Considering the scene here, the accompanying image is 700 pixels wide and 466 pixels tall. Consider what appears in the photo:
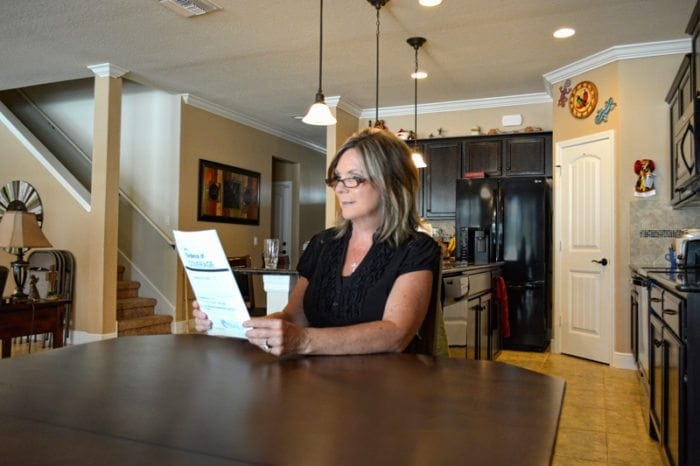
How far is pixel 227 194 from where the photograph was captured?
271 inches

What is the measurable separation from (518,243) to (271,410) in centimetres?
503

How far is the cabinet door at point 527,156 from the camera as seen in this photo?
580 cm

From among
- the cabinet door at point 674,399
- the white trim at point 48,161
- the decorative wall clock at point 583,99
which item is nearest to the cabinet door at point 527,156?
the decorative wall clock at point 583,99

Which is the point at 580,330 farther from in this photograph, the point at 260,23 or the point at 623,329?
the point at 260,23

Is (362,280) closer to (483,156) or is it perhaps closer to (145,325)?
(145,325)

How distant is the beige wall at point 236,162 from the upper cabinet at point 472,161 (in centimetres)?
241

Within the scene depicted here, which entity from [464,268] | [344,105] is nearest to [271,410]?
[464,268]

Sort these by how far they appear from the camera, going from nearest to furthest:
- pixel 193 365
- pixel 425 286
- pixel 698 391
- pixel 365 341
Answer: pixel 193 365 < pixel 365 341 < pixel 425 286 < pixel 698 391

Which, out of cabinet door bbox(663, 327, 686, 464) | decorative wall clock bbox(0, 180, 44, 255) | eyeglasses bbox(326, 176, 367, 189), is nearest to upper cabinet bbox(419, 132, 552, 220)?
cabinet door bbox(663, 327, 686, 464)

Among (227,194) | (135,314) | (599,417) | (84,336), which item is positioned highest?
(227,194)

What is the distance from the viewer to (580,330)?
499 cm

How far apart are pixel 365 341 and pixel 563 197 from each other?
15.1 ft

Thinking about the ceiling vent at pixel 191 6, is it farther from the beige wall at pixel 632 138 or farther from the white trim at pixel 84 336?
the beige wall at pixel 632 138

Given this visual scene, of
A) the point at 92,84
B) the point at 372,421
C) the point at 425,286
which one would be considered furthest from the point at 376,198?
the point at 92,84
